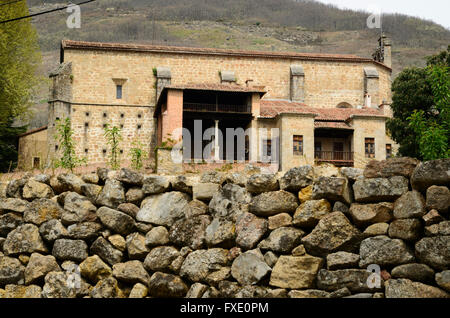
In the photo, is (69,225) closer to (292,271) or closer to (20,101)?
(292,271)

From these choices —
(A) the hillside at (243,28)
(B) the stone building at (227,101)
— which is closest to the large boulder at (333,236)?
(B) the stone building at (227,101)

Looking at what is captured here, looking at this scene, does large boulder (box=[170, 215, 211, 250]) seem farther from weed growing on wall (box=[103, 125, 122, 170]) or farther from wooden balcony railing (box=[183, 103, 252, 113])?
wooden balcony railing (box=[183, 103, 252, 113])

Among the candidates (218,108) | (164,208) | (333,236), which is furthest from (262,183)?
(218,108)

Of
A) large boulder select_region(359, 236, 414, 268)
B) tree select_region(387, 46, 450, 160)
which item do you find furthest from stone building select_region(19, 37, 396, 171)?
large boulder select_region(359, 236, 414, 268)

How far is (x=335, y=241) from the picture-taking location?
753 cm

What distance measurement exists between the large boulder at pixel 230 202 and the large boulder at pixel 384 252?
2.27 meters

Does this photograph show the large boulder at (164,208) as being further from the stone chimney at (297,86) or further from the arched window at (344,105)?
the arched window at (344,105)

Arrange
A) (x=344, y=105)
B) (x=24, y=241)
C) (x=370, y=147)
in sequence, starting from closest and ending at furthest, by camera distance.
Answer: (x=24, y=241), (x=370, y=147), (x=344, y=105)

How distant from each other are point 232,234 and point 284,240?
0.99 m

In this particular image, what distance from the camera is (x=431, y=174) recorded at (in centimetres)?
708

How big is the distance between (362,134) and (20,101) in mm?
20050

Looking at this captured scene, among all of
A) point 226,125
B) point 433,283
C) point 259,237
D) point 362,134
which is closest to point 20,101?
point 226,125

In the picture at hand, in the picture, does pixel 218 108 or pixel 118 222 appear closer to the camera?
pixel 118 222

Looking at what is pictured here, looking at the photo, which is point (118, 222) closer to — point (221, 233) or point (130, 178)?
point (130, 178)
